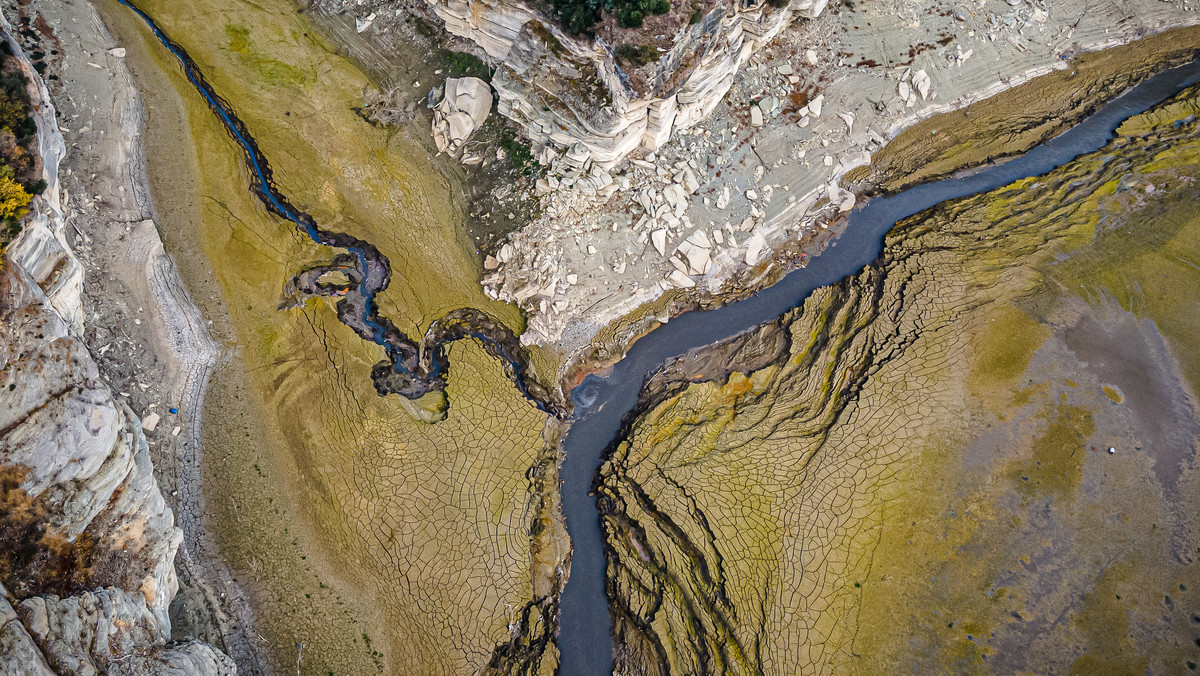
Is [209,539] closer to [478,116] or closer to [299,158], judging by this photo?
[299,158]

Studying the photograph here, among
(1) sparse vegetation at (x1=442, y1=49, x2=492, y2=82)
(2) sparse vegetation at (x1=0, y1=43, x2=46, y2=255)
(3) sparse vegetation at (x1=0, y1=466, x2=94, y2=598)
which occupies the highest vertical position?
(1) sparse vegetation at (x1=442, y1=49, x2=492, y2=82)

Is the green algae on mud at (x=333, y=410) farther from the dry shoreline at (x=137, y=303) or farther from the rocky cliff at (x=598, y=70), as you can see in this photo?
the rocky cliff at (x=598, y=70)

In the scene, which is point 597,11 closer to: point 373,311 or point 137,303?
point 373,311

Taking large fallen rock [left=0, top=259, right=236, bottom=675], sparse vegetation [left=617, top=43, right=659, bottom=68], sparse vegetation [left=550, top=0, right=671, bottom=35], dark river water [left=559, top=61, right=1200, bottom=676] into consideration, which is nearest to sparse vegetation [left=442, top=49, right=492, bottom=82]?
sparse vegetation [left=550, top=0, right=671, bottom=35]

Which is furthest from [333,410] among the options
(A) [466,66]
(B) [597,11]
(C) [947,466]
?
(C) [947,466]

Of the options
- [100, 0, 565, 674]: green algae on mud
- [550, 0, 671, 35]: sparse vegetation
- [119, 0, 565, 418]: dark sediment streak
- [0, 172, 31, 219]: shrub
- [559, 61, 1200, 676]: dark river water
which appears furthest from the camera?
[119, 0, 565, 418]: dark sediment streak

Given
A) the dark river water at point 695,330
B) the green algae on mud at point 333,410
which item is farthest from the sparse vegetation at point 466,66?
the dark river water at point 695,330

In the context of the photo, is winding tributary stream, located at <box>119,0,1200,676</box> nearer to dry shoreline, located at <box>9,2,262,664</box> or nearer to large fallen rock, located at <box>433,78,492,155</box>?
dry shoreline, located at <box>9,2,262,664</box>
